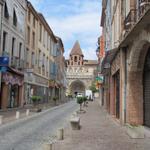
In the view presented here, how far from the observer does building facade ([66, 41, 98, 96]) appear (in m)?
107

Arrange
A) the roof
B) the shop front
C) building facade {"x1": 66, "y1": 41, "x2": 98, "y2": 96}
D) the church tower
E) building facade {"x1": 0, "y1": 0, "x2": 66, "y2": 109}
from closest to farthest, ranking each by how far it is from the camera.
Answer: the shop front → building facade {"x1": 0, "y1": 0, "x2": 66, "y2": 109} → building facade {"x1": 66, "y1": 41, "x2": 98, "y2": 96} → the church tower → the roof

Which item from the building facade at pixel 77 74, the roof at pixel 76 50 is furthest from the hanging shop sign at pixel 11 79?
the roof at pixel 76 50

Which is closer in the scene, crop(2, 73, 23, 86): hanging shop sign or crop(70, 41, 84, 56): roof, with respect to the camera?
crop(2, 73, 23, 86): hanging shop sign

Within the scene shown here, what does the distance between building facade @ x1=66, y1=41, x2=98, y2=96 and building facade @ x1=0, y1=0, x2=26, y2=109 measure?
6802cm

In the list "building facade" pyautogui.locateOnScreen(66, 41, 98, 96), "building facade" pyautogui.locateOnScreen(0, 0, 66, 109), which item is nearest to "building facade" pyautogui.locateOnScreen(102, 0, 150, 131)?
"building facade" pyautogui.locateOnScreen(0, 0, 66, 109)

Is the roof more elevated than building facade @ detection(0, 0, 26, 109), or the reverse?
the roof

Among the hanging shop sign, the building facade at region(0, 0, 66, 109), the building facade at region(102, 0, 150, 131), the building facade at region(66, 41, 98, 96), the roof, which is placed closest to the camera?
the building facade at region(102, 0, 150, 131)

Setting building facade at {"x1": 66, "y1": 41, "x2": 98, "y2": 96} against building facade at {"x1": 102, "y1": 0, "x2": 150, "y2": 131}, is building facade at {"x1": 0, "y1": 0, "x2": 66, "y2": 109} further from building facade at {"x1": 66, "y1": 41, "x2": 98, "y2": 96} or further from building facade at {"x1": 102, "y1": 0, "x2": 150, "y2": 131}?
building facade at {"x1": 66, "y1": 41, "x2": 98, "y2": 96}

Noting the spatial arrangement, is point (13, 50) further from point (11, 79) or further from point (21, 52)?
point (11, 79)

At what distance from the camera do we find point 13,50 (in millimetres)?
31844

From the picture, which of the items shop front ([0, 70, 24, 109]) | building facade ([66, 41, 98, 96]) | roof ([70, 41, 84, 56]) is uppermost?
roof ([70, 41, 84, 56])

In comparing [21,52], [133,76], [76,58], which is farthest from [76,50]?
[133,76]

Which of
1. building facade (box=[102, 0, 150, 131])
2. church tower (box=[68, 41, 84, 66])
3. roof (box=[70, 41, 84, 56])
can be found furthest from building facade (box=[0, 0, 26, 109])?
roof (box=[70, 41, 84, 56])

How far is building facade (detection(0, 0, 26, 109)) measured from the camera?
95.2 ft
